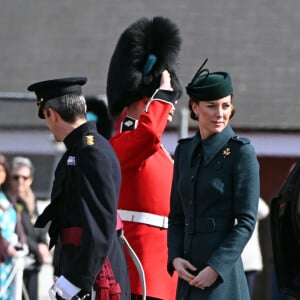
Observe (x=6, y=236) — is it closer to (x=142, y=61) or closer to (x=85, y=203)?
(x=142, y=61)

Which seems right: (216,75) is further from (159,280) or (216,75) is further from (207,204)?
(159,280)

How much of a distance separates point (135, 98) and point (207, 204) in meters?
1.34

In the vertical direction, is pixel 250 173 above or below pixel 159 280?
above

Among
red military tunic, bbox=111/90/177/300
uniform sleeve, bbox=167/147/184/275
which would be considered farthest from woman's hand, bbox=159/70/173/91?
uniform sleeve, bbox=167/147/184/275

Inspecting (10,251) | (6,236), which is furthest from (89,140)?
(6,236)

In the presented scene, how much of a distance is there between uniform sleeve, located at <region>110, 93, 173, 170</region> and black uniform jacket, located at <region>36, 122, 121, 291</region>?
61cm

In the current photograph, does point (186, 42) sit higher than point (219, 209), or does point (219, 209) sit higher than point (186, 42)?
point (219, 209)

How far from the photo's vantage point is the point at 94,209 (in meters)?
5.02

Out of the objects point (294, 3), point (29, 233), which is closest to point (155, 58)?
point (29, 233)

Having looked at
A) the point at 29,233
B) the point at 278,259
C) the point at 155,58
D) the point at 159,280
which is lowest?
the point at 29,233

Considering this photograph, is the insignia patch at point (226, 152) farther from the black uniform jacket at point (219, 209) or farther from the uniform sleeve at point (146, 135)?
the uniform sleeve at point (146, 135)

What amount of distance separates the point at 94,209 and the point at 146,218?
1021mm

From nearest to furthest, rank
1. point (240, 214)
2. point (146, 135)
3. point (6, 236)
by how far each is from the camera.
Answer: point (240, 214) → point (146, 135) → point (6, 236)

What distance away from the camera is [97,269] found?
5.00 m
